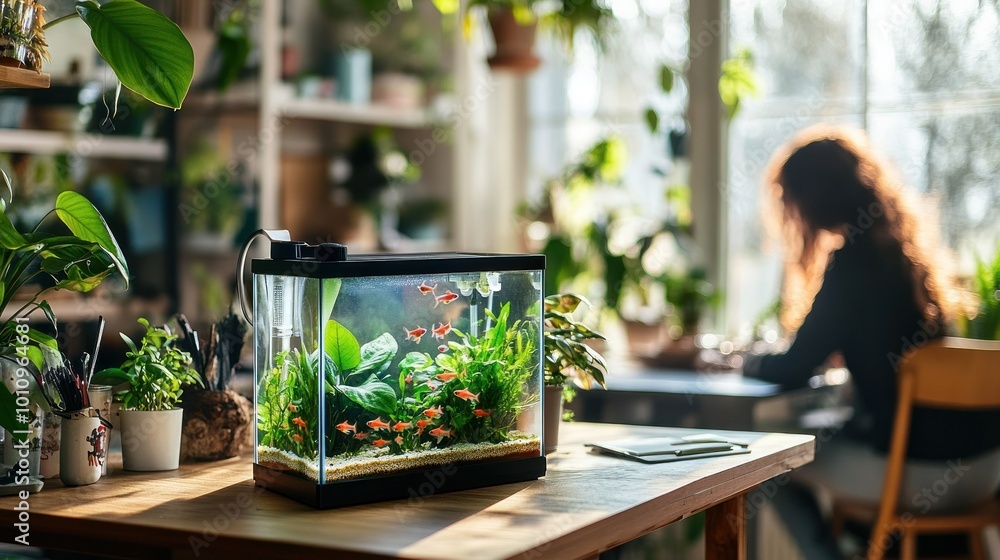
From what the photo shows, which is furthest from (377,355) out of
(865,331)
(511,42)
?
(511,42)

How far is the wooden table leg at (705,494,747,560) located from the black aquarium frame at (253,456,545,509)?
1.32 ft

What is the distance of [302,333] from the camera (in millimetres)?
1319

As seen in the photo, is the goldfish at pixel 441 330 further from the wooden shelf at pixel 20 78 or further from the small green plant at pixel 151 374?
the wooden shelf at pixel 20 78

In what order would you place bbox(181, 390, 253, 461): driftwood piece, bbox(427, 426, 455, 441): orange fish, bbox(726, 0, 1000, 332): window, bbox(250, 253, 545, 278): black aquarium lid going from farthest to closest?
bbox(726, 0, 1000, 332): window
bbox(181, 390, 253, 461): driftwood piece
bbox(427, 426, 455, 441): orange fish
bbox(250, 253, 545, 278): black aquarium lid

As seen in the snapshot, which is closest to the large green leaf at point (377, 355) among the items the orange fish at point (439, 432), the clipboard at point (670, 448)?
the orange fish at point (439, 432)

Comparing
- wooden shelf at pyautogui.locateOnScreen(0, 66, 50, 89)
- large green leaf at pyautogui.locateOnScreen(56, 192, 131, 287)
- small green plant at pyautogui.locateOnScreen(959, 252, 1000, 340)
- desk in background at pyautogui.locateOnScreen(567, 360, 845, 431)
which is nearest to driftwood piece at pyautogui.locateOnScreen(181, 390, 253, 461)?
large green leaf at pyautogui.locateOnScreen(56, 192, 131, 287)

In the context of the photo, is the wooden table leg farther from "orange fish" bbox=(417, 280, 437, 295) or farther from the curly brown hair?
the curly brown hair

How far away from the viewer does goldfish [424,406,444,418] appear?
1388 mm

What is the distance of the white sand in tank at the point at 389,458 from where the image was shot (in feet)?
4.31

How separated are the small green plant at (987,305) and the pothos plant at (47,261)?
2494 mm

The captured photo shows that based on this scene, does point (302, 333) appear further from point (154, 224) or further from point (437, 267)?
point (154, 224)

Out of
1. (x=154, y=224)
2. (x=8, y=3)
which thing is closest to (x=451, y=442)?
(x=8, y=3)

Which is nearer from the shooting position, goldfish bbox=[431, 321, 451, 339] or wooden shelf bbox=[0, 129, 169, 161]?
goldfish bbox=[431, 321, 451, 339]

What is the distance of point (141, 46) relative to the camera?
139 centimetres
